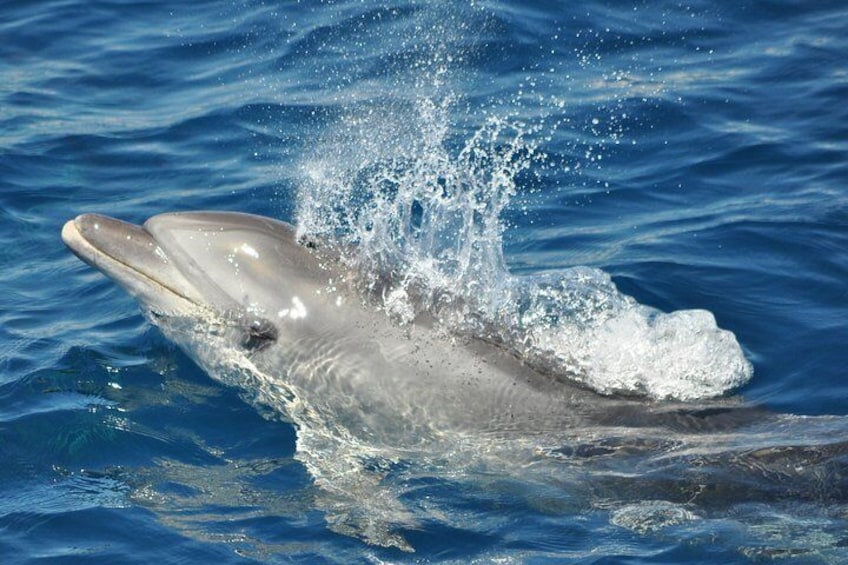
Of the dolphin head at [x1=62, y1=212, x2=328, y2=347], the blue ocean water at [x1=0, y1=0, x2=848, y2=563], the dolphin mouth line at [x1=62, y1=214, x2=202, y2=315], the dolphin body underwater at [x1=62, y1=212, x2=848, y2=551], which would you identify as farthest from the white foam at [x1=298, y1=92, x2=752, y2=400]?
the dolphin mouth line at [x1=62, y1=214, x2=202, y2=315]

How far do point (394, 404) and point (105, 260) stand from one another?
236cm

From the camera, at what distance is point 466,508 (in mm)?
8344

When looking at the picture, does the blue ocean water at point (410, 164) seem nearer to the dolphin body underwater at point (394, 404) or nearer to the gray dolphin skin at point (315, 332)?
the dolphin body underwater at point (394, 404)

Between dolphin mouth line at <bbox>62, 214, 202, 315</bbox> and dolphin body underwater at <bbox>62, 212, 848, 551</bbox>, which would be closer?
dolphin body underwater at <bbox>62, 212, 848, 551</bbox>

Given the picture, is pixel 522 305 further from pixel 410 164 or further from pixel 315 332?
pixel 410 164

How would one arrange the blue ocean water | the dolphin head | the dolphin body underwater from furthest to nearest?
1. the dolphin head
2. the dolphin body underwater
3. the blue ocean water

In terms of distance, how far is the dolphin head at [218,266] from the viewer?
912cm

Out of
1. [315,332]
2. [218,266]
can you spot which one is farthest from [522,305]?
[218,266]

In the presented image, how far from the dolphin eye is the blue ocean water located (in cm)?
58

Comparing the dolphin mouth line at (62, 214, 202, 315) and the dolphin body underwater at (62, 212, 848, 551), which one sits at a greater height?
the dolphin mouth line at (62, 214, 202, 315)

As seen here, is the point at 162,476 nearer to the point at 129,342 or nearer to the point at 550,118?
the point at 129,342

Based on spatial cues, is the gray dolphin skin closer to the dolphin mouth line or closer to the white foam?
the dolphin mouth line

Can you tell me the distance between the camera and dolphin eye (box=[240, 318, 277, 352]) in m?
9.15

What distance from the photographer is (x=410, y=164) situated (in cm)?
1335
